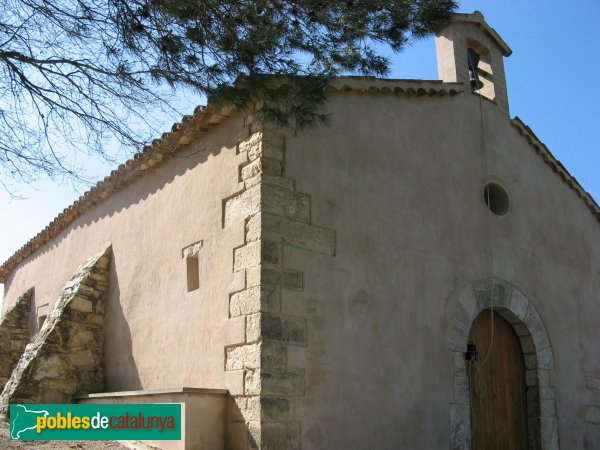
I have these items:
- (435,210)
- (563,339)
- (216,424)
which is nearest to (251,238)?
(216,424)

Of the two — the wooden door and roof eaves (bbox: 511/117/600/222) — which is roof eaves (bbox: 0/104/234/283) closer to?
the wooden door

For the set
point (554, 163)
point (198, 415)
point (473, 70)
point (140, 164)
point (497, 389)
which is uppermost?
point (473, 70)

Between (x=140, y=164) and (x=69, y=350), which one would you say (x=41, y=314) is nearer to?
(x=69, y=350)

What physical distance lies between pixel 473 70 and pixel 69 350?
21.2 feet

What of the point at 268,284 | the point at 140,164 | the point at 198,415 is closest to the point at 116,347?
the point at 140,164

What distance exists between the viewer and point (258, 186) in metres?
5.98

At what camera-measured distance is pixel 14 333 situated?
36.3 feet

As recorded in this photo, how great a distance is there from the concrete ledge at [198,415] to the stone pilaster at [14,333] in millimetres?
5684

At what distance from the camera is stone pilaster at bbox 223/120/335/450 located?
5.46 m

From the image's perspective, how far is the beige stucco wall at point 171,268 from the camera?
20.7ft

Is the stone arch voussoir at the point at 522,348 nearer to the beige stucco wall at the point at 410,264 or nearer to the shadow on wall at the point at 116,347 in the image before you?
the beige stucco wall at the point at 410,264

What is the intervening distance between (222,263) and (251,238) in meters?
0.51

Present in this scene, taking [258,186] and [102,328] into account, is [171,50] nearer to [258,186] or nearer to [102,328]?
[258,186]

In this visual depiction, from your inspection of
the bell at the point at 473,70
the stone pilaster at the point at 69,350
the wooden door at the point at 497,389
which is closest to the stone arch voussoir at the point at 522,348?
the wooden door at the point at 497,389
